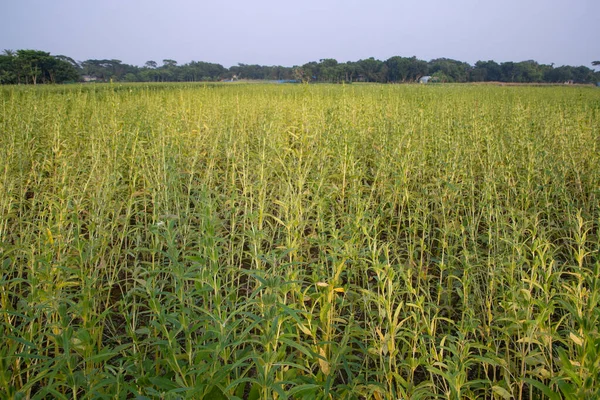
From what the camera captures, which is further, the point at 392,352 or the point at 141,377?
the point at 392,352

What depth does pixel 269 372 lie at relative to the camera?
1.43 metres

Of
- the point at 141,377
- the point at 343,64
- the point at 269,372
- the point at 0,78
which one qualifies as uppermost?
the point at 343,64

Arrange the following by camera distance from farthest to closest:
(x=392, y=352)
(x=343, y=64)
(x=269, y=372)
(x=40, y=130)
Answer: (x=343, y=64)
(x=40, y=130)
(x=392, y=352)
(x=269, y=372)

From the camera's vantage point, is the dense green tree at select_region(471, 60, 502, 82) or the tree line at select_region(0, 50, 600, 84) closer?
the tree line at select_region(0, 50, 600, 84)

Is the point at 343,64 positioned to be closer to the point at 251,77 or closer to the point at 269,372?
the point at 251,77

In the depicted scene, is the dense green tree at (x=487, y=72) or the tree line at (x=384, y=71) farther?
the dense green tree at (x=487, y=72)

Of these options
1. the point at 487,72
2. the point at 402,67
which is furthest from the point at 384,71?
the point at 487,72

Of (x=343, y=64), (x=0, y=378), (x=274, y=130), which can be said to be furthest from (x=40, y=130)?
(x=343, y=64)

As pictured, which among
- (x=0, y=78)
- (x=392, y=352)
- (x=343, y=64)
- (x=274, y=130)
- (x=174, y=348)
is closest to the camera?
(x=174, y=348)

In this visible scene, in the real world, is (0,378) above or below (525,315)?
below

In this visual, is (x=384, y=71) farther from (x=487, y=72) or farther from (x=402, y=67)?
(x=487, y=72)

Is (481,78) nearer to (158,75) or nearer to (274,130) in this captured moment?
(158,75)

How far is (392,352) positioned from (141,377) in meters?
1.00

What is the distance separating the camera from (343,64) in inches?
2035
